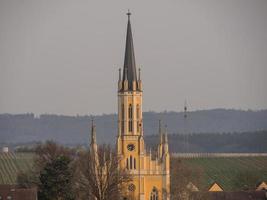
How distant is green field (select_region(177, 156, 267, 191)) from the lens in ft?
371

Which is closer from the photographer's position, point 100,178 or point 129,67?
point 100,178

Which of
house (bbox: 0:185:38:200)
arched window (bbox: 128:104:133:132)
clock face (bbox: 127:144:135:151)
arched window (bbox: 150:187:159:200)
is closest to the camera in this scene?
house (bbox: 0:185:38:200)

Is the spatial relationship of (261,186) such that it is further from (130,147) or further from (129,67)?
(129,67)

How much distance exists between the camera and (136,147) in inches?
3738

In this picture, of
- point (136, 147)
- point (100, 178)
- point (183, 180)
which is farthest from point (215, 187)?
point (100, 178)

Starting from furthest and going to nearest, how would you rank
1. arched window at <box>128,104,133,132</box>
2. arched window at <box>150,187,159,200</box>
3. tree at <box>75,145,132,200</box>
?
arched window at <box>128,104,133,132</box> < arched window at <box>150,187,159,200</box> < tree at <box>75,145,132,200</box>

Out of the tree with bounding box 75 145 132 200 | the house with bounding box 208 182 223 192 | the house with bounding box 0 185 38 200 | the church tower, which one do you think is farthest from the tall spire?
the house with bounding box 0 185 38 200

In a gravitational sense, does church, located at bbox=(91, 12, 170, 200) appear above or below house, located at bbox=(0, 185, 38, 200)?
above

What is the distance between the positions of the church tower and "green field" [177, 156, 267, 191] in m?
11.3

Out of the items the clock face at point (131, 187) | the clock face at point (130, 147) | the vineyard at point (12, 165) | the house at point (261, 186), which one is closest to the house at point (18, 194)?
the clock face at point (131, 187)

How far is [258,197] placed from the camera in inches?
3767

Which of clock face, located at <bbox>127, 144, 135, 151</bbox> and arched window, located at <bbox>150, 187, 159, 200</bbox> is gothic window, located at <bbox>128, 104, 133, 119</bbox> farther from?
arched window, located at <bbox>150, 187, 159, 200</bbox>

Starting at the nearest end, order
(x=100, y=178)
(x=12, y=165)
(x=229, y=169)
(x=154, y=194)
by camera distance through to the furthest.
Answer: (x=100, y=178) < (x=154, y=194) < (x=229, y=169) < (x=12, y=165)

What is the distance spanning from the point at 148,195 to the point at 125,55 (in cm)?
861
